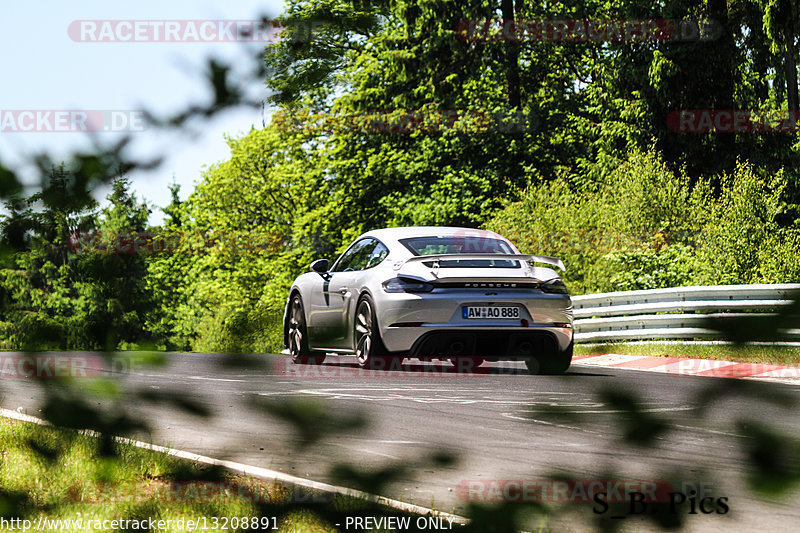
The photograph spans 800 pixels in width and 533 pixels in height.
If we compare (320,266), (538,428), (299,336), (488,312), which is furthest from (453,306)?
(538,428)

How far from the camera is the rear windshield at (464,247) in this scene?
10.0m

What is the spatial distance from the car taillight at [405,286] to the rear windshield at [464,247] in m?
0.40

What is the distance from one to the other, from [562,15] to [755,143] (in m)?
7.64

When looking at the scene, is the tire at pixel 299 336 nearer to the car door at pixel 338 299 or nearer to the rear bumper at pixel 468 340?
the car door at pixel 338 299

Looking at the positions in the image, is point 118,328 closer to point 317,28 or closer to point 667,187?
point 317,28

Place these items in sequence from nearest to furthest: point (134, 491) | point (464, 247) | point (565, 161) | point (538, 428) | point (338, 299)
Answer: point (538, 428) < point (134, 491) < point (338, 299) < point (464, 247) < point (565, 161)

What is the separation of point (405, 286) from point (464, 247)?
1.52 meters

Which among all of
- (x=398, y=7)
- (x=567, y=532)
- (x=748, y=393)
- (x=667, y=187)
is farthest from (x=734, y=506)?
(x=667, y=187)

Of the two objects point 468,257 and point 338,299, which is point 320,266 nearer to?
point 338,299

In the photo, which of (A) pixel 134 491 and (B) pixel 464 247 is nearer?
(A) pixel 134 491

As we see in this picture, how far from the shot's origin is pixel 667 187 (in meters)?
24.2

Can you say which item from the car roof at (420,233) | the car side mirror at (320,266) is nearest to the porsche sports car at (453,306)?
the car roof at (420,233)

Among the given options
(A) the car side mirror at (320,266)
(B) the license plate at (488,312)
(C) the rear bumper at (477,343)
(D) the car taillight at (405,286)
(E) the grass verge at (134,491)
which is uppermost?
(A) the car side mirror at (320,266)

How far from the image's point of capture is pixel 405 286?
9719mm
